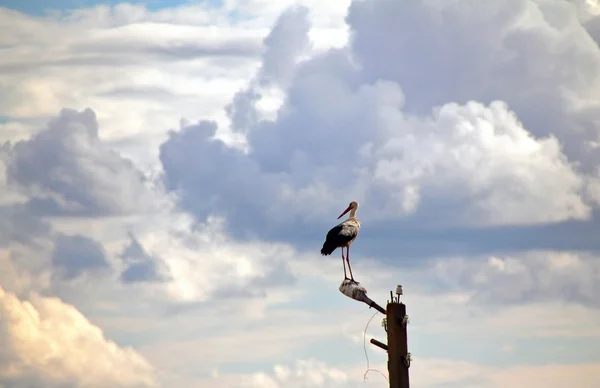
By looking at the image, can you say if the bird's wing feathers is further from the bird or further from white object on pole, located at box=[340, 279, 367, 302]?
white object on pole, located at box=[340, 279, 367, 302]

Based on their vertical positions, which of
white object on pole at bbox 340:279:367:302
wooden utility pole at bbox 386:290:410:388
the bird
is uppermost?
the bird

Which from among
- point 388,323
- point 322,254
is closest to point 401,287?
point 388,323

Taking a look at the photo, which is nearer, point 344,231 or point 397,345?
point 397,345

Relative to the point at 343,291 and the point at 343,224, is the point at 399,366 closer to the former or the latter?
the point at 343,291

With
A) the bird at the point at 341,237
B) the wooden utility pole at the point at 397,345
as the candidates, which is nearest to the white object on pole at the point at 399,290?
the wooden utility pole at the point at 397,345

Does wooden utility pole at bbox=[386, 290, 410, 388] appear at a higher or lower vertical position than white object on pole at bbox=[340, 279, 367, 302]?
lower

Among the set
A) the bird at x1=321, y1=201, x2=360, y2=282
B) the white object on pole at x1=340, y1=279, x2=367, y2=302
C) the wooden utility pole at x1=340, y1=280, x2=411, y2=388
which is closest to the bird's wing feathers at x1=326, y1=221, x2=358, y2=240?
the bird at x1=321, y1=201, x2=360, y2=282

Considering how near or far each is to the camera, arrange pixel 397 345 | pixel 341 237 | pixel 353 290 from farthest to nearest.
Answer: pixel 341 237 → pixel 353 290 → pixel 397 345

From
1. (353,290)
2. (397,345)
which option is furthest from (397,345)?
(353,290)

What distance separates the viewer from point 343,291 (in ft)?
95.7

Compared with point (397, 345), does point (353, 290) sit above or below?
above

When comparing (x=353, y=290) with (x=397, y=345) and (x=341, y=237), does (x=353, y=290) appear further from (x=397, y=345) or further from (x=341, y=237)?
(x=341, y=237)

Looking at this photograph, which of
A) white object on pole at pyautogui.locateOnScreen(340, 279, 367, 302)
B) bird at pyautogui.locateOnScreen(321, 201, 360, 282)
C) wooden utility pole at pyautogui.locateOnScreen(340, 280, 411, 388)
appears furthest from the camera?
bird at pyautogui.locateOnScreen(321, 201, 360, 282)

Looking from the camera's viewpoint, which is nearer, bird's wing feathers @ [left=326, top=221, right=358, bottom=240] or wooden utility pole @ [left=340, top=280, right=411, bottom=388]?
wooden utility pole @ [left=340, top=280, right=411, bottom=388]
